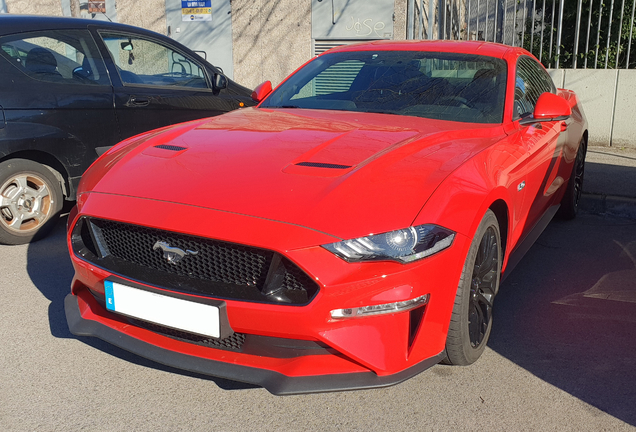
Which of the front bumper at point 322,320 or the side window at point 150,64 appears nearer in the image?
the front bumper at point 322,320

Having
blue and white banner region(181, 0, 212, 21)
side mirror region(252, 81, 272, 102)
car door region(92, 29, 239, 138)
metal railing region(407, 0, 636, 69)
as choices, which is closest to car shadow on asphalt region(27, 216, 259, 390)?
car door region(92, 29, 239, 138)

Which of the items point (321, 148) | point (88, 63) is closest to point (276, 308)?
point (321, 148)

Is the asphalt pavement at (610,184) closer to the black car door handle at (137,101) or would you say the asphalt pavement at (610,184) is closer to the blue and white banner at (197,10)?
the black car door handle at (137,101)

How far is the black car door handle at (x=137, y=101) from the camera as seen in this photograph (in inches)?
207

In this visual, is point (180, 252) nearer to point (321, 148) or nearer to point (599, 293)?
point (321, 148)

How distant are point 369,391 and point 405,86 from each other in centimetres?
195

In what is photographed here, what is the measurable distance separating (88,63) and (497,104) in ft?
10.7

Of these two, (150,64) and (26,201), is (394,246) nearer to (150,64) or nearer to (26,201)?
(26,201)

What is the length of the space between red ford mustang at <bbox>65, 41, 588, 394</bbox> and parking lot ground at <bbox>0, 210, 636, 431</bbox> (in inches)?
9.1

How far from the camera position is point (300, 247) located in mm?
2275

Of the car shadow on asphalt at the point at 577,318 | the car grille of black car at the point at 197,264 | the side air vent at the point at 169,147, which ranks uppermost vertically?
the side air vent at the point at 169,147

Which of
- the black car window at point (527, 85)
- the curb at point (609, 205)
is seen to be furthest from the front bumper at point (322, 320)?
the curb at point (609, 205)

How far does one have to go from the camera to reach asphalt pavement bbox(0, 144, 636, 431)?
8.37 ft

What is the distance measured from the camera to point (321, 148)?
295 centimetres
